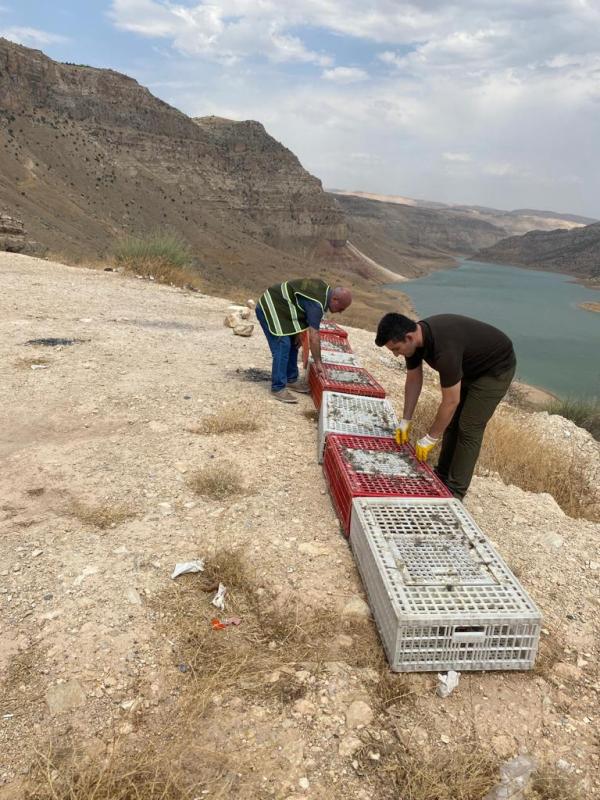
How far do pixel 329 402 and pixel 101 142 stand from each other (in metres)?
43.3

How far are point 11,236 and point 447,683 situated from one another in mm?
12903

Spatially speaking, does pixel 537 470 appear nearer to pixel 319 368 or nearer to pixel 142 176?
pixel 319 368

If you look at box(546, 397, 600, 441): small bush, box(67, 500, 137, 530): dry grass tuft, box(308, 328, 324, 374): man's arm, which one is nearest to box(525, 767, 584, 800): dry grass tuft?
box(67, 500, 137, 530): dry grass tuft

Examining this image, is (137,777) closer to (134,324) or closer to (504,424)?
(504,424)

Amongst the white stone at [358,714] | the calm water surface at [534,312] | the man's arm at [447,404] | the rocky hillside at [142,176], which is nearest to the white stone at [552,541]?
the man's arm at [447,404]

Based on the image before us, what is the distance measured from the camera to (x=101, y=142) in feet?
132

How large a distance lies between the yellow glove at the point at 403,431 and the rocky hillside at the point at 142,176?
21466 millimetres

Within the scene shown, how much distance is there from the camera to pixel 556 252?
74875mm

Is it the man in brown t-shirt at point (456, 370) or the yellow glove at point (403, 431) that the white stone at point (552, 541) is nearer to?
the man in brown t-shirt at point (456, 370)

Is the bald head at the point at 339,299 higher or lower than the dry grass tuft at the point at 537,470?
higher

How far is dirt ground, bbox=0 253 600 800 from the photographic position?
1767 mm

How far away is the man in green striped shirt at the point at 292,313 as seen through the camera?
14.7 feet

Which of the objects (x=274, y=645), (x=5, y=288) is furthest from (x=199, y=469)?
(x=5, y=288)

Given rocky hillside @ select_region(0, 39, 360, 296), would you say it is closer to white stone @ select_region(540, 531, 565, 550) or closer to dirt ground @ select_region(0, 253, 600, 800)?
dirt ground @ select_region(0, 253, 600, 800)
